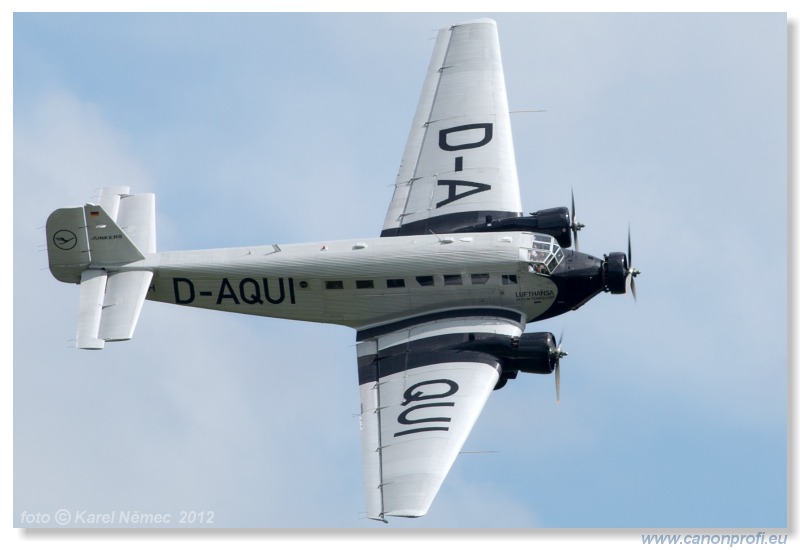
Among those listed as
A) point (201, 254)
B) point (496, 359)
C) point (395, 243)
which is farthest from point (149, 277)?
point (496, 359)

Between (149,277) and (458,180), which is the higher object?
(458,180)

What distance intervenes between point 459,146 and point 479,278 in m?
6.59

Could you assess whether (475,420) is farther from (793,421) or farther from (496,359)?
(793,421)

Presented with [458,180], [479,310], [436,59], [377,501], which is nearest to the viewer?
[377,501]

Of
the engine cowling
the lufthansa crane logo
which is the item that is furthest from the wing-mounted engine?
the lufthansa crane logo

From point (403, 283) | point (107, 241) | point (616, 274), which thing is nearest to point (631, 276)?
point (616, 274)

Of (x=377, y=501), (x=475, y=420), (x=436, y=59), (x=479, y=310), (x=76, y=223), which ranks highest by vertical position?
(x=436, y=59)

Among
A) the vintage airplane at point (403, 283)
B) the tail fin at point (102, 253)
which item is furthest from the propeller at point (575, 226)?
the tail fin at point (102, 253)

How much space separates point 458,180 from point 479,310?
5670mm

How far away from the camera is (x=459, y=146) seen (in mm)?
50938

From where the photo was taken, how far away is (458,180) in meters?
49.9

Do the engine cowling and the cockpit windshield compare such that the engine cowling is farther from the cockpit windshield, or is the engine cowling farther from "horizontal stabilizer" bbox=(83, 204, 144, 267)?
"horizontal stabilizer" bbox=(83, 204, 144, 267)

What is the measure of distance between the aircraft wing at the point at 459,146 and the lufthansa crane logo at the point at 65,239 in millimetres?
10004

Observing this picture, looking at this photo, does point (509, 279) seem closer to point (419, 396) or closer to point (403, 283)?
point (403, 283)
